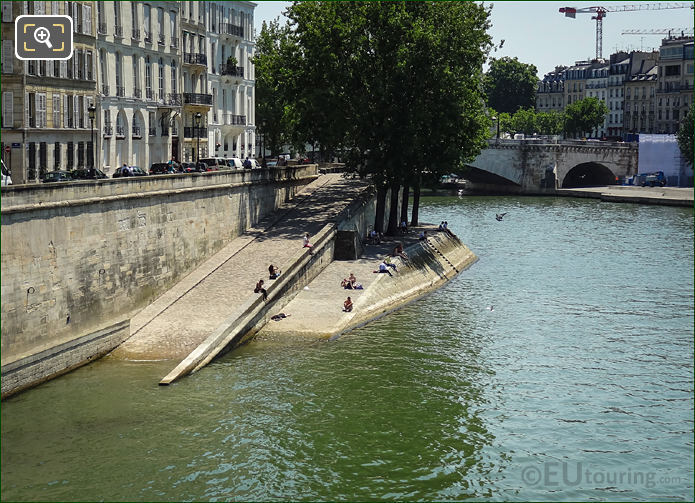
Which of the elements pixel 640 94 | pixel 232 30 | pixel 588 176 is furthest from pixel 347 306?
pixel 640 94

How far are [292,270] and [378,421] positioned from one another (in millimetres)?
16659

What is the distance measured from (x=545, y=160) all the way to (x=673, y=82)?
130 feet

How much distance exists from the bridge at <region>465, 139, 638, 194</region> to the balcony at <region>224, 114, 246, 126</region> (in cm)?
4055

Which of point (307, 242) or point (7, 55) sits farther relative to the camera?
point (307, 242)

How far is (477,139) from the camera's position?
64250mm

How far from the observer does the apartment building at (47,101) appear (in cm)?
5044

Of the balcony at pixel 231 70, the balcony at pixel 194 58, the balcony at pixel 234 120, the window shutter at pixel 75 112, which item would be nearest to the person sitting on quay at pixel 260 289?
the window shutter at pixel 75 112

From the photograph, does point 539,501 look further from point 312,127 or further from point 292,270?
point 312,127

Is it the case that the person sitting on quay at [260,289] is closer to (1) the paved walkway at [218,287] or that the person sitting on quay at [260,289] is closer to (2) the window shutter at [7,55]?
(1) the paved walkway at [218,287]

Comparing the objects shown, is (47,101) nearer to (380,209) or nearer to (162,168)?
(162,168)

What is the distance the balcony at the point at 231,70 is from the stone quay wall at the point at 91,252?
1253 inches

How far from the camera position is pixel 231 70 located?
8331 centimetres

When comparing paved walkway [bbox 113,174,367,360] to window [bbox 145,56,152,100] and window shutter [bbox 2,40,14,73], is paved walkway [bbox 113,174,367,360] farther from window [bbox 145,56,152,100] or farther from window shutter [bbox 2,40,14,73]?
window shutter [bbox 2,40,14,73]

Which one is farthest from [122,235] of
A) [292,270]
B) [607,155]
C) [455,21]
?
[607,155]
